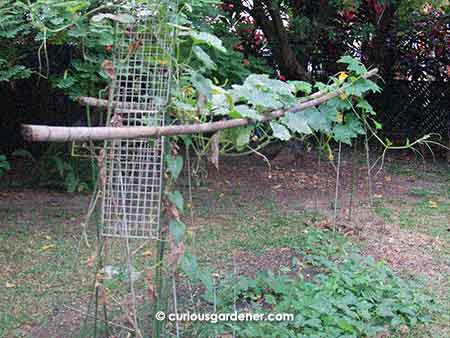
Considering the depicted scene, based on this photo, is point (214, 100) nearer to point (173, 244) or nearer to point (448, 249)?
point (173, 244)

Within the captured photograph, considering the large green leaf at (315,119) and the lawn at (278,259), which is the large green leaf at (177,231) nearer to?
the lawn at (278,259)

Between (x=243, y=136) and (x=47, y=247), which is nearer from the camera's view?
(x=243, y=136)

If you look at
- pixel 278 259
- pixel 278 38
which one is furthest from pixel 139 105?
pixel 278 38

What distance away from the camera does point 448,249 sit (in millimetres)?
4469

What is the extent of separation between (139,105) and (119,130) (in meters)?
0.76

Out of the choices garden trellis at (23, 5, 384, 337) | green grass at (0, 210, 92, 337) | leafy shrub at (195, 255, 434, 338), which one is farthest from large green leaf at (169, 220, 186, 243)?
green grass at (0, 210, 92, 337)

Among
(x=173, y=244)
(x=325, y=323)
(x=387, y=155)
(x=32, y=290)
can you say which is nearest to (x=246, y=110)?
(x=173, y=244)

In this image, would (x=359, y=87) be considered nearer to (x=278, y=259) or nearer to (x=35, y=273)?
(x=278, y=259)

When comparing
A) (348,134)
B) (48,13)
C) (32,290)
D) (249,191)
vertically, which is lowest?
(32,290)

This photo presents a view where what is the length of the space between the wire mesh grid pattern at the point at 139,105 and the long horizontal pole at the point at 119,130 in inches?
12.6

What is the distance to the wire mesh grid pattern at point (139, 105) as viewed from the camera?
8.20 feet

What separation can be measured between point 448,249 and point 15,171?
14.6 feet

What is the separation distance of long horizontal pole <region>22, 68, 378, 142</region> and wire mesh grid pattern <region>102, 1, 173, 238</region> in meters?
0.32

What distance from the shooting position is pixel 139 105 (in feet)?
8.56
